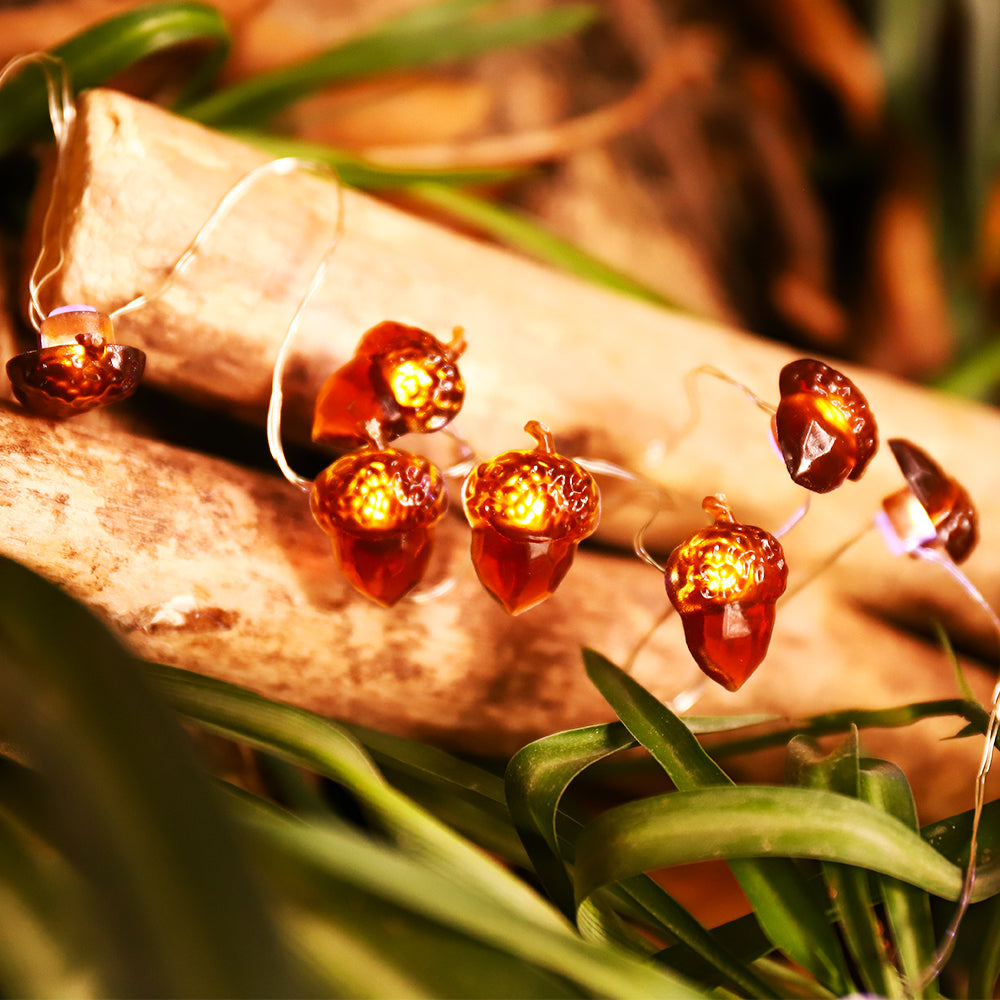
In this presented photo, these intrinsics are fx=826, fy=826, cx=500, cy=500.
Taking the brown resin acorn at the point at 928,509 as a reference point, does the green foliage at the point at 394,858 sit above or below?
below

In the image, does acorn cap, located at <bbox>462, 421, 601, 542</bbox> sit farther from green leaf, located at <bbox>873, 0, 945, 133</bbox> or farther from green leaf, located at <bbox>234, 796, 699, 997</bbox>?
green leaf, located at <bbox>873, 0, 945, 133</bbox>

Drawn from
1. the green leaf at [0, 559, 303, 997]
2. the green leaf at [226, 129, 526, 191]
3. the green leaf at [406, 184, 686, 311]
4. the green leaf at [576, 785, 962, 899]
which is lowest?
the green leaf at [576, 785, 962, 899]

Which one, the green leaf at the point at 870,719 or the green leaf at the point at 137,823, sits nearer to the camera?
the green leaf at the point at 137,823

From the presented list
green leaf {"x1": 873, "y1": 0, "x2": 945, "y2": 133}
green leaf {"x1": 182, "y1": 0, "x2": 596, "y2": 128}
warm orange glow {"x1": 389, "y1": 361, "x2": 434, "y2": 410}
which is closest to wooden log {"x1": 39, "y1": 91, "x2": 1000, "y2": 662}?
warm orange glow {"x1": 389, "y1": 361, "x2": 434, "y2": 410}

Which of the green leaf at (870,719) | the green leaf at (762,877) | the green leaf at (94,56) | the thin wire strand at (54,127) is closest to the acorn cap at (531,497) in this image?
the green leaf at (762,877)

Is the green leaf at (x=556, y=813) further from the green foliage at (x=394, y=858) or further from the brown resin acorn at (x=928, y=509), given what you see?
the brown resin acorn at (x=928, y=509)

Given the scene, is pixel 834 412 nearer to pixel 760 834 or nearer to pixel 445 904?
pixel 760 834
